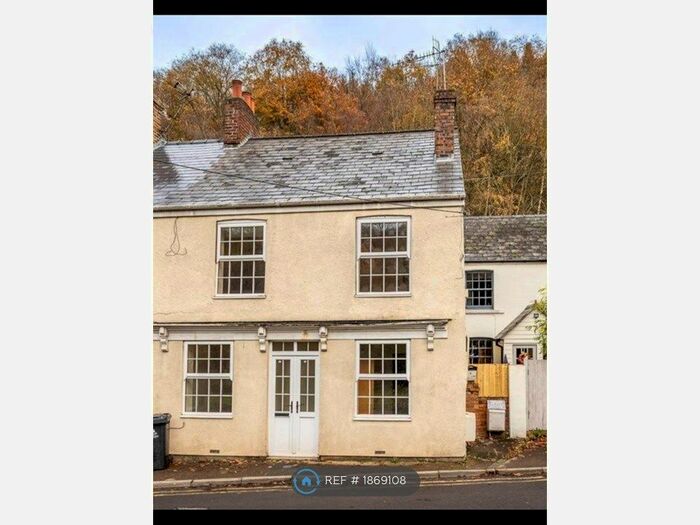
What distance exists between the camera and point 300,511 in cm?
718

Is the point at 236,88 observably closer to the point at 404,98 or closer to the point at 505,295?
the point at 404,98

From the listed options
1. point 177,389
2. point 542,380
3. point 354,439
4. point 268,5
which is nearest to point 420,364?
point 354,439

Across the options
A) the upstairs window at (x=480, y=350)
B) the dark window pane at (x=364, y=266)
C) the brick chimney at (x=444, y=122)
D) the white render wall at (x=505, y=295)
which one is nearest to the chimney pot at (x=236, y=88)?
the brick chimney at (x=444, y=122)

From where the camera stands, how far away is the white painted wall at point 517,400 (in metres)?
10.7

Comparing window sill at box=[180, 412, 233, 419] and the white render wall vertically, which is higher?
the white render wall

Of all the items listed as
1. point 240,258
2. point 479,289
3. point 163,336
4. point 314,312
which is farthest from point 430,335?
point 479,289

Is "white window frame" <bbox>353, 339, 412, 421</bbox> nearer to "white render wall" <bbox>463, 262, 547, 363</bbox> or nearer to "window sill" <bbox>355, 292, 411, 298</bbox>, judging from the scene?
Answer: "window sill" <bbox>355, 292, 411, 298</bbox>

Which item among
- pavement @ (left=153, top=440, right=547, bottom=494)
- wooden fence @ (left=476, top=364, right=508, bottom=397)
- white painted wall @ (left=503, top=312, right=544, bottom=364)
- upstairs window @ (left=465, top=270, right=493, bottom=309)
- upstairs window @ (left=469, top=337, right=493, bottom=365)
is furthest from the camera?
upstairs window @ (left=469, top=337, right=493, bottom=365)

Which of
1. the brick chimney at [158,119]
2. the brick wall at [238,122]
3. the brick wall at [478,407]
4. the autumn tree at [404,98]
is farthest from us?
the brick wall at [478,407]

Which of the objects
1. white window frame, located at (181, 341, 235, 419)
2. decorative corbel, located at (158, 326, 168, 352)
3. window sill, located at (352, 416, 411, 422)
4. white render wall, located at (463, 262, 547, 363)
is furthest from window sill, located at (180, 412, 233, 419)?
white render wall, located at (463, 262, 547, 363)

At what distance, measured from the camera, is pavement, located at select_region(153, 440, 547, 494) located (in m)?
8.61

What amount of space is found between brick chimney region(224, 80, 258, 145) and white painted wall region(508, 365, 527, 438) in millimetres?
6086

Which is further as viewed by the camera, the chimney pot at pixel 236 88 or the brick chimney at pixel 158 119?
the chimney pot at pixel 236 88

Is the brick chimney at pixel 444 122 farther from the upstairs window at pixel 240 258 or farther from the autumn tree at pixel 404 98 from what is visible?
the upstairs window at pixel 240 258
